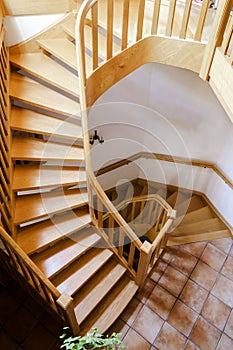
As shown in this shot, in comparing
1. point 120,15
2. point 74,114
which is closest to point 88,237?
point 74,114

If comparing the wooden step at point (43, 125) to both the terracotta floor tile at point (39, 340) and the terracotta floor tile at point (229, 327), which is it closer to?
the terracotta floor tile at point (39, 340)

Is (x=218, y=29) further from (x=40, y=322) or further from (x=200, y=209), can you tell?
(x=40, y=322)

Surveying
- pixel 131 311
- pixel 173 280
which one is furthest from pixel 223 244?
pixel 131 311

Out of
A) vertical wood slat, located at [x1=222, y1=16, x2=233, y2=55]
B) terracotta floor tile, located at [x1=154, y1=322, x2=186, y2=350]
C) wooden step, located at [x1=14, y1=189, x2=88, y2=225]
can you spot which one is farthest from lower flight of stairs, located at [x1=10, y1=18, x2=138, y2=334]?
vertical wood slat, located at [x1=222, y1=16, x2=233, y2=55]

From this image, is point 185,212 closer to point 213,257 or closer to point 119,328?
point 213,257

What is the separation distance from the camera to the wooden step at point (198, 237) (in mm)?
3422

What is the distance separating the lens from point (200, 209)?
14.0 ft

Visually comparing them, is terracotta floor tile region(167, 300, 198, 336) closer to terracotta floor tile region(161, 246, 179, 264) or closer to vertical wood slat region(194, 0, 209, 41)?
terracotta floor tile region(161, 246, 179, 264)

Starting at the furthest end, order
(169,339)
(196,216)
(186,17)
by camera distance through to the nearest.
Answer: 1. (196,216)
2. (169,339)
3. (186,17)

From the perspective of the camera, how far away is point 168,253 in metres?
3.29

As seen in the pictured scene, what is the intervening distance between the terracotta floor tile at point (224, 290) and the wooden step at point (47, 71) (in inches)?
104

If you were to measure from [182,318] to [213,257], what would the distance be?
2.89ft

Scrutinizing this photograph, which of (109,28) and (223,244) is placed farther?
(223,244)

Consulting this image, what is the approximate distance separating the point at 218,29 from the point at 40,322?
10.2 feet
